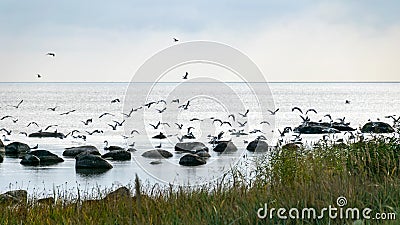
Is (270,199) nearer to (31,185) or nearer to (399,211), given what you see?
(399,211)

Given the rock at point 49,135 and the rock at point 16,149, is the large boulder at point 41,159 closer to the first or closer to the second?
the rock at point 16,149

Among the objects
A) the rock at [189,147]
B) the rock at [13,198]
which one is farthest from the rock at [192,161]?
the rock at [13,198]

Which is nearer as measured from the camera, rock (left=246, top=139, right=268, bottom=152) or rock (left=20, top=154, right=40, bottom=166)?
rock (left=20, top=154, right=40, bottom=166)

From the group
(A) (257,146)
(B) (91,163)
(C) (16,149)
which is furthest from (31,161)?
(A) (257,146)

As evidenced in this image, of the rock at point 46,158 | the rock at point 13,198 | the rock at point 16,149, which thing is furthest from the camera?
the rock at point 16,149

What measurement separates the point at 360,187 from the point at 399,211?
1612 mm

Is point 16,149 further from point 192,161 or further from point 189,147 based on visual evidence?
point 192,161

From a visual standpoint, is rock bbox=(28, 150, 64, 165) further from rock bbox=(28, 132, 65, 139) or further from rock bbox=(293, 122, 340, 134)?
rock bbox=(293, 122, 340, 134)

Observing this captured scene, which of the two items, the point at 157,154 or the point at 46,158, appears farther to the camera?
the point at 157,154

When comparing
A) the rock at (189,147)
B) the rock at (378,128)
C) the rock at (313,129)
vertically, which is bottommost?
the rock at (189,147)

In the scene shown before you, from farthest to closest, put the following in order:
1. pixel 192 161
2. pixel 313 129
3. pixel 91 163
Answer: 1. pixel 313 129
2. pixel 192 161
3. pixel 91 163

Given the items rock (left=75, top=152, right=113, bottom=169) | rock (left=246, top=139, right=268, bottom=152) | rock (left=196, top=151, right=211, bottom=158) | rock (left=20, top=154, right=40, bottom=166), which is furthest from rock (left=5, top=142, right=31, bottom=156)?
rock (left=246, top=139, right=268, bottom=152)

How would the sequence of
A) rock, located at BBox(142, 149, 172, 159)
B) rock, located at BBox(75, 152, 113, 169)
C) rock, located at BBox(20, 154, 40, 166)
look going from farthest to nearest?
rock, located at BBox(142, 149, 172, 159) < rock, located at BBox(20, 154, 40, 166) < rock, located at BBox(75, 152, 113, 169)

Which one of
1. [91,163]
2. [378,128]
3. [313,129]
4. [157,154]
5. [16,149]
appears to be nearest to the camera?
[378,128]
